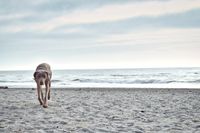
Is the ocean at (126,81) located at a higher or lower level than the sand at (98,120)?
higher

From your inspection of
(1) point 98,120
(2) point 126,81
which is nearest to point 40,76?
(1) point 98,120

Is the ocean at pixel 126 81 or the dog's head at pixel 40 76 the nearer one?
the dog's head at pixel 40 76

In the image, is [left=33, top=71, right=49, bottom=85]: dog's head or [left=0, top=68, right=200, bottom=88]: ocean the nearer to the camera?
[left=33, top=71, right=49, bottom=85]: dog's head

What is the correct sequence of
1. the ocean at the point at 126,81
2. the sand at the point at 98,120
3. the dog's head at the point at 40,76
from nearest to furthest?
the sand at the point at 98,120, the dog's head at the point at 40,76, the ocean at the point at 126,81

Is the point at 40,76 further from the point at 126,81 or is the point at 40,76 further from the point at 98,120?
the point at 126,81

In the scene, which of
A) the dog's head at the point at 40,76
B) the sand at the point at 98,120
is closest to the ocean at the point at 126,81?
the dog's head at the point at 40,76

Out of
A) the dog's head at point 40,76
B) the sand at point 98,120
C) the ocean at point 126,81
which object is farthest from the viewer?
the ocean at point 126,81

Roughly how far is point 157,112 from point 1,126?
5.04 metres

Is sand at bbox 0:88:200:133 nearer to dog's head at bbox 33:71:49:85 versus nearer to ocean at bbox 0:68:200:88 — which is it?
dog's head at bbox 33:71:49:85

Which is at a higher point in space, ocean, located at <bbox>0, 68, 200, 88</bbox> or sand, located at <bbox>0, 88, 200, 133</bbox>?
ocean, located at <bbox>0, 68, 200, 88</bbox>

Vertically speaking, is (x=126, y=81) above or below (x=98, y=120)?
above

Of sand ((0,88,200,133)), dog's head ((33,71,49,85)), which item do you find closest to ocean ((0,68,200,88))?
dog's head ((33,71,49,85))

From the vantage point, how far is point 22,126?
8.05 meters

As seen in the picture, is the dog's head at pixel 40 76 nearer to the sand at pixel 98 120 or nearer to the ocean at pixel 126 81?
the sand at pixel 98 120
